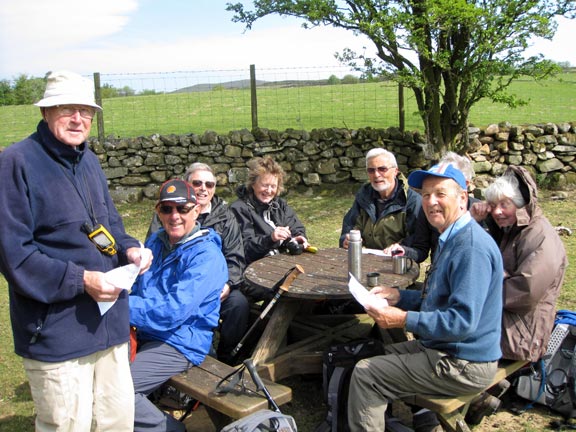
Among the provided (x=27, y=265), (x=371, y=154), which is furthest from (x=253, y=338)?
(x=27, y=265)

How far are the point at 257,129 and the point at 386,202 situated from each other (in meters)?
6.83

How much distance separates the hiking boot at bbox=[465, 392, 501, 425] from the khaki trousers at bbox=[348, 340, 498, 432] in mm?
600

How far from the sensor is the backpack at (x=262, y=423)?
2777 mm

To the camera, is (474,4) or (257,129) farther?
(257,129)

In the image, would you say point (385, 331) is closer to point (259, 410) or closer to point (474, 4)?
point (259, 410)

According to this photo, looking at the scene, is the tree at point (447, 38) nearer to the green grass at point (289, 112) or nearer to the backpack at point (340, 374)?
the green grass at point (289, 112)

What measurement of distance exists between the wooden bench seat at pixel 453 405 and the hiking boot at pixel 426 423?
19cm

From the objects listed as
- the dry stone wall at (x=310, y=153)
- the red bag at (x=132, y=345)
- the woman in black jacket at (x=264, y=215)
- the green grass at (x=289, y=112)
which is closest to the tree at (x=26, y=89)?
the green grass at (x=289, y=112)

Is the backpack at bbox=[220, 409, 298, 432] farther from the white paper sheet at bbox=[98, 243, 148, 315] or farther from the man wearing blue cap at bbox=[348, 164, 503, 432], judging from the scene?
the white paper sheet at bbox=[98, 243, 148, 315]

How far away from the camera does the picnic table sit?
385 centimetres

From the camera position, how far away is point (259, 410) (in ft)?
9.87

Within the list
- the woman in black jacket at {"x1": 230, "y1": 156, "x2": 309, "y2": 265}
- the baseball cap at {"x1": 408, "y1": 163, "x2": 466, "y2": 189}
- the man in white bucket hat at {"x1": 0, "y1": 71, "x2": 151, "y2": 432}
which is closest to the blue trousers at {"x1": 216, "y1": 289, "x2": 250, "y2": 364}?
the woman in black jacket at {"x1": 230, "y1": 156, "x2": 309, "y2": 265}

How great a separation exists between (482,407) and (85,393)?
2.44 metres

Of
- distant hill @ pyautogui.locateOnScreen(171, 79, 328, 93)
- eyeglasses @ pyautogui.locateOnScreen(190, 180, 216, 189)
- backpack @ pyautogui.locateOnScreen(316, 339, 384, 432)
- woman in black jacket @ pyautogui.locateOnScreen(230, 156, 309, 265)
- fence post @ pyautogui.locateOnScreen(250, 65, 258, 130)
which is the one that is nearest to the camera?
backpack @ pyautogui.locateOnScreen(316, 339, 384, 432)
